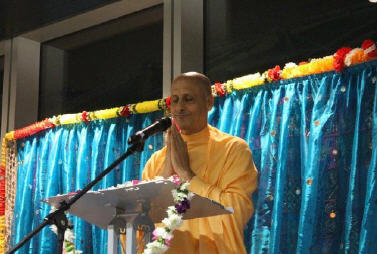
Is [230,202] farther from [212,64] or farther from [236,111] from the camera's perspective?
[212,64]

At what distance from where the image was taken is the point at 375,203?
12.7ft

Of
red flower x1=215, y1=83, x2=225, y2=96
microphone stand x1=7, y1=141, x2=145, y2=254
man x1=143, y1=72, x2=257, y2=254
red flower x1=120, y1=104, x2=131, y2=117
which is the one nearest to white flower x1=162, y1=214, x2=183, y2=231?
microphone stand x1=7, y1=141, x2=145, y2=254

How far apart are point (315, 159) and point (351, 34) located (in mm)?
998

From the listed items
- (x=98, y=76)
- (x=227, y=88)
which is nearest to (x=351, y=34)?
(x=227, y=88)

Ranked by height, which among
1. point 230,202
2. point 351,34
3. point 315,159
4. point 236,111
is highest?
point 351,34

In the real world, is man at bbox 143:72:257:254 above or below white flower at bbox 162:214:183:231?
above

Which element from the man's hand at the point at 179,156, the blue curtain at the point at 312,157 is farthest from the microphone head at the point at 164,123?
the blue curtain at the point at 312,157

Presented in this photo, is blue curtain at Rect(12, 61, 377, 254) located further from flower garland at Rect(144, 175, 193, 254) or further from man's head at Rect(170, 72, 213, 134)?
flower garland at Rect(144, 175, 193, 254)

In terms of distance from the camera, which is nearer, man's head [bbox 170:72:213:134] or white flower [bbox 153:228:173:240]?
white flower [bbox 153:228:173:240]

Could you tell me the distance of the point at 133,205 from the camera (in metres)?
3.26

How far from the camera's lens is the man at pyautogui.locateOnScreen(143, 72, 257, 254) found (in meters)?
3.75

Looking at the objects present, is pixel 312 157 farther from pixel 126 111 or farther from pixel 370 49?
pixel 126 111

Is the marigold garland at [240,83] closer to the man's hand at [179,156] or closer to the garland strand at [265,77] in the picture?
the garland strand at [265,77]

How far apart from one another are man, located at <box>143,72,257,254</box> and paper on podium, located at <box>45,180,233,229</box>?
341mm
